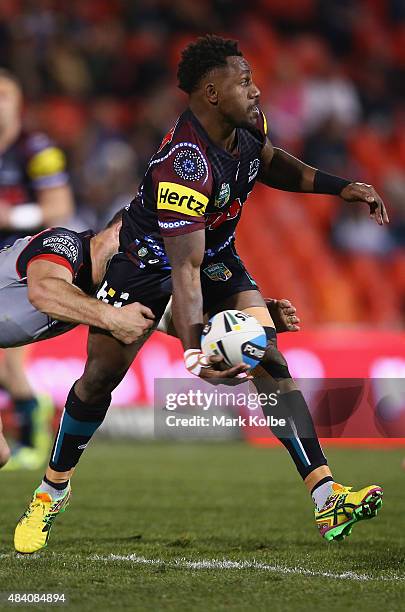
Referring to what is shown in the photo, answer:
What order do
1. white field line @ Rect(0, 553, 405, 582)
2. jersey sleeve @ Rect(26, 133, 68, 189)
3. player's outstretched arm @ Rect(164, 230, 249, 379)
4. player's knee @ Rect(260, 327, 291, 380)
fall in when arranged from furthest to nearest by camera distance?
jersey sleeve @ Rect(26, 133, 68, 189) < player's knee @ Rect(260, 327, 291, 380) < player's outstretched arm @ Rect(164, 230, 249, 379) < white field line @ Rect(0, 553, 405, 582)

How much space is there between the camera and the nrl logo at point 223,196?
4965mm

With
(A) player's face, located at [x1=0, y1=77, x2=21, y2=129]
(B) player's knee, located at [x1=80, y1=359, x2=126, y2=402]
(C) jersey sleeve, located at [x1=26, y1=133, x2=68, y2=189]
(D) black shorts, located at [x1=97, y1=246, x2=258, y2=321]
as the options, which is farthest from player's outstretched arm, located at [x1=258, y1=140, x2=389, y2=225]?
(A) player's face, located at [x1=0, y1=77, x2=21, y2=129]

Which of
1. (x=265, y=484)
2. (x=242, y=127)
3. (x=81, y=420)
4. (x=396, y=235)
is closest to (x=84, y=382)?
(x=81, y=420)

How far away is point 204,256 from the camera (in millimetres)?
5281

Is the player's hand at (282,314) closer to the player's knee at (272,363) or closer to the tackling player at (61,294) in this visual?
the tackling player at (61,294)

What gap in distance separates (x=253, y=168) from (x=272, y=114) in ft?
31.4

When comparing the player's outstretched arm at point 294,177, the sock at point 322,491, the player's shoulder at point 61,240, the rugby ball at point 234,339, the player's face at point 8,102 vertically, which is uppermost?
the player's outstretched arm at point 294,177

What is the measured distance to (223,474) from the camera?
8.20 meters

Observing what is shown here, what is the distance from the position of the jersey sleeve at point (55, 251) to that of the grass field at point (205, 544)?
1.29 m

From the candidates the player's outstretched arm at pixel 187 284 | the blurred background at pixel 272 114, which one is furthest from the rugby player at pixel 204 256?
the blurred background at pixel 272 114

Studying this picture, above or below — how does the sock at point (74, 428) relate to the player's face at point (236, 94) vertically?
below

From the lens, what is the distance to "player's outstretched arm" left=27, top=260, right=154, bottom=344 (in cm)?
488

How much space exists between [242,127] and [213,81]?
0.79 ft

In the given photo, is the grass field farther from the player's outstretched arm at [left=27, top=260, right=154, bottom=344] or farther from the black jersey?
the black jersey
